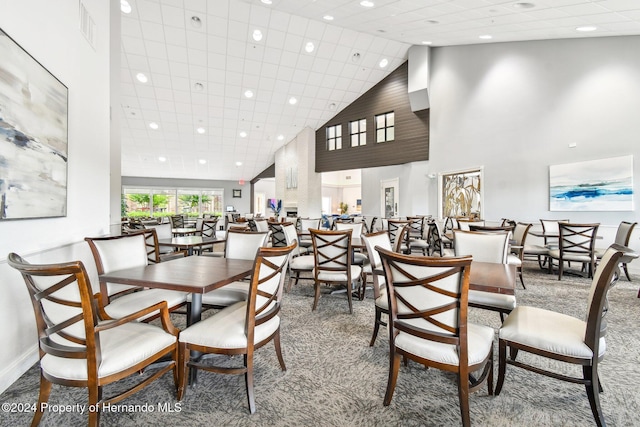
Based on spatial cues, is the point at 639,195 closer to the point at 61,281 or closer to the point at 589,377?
the point at 589,377

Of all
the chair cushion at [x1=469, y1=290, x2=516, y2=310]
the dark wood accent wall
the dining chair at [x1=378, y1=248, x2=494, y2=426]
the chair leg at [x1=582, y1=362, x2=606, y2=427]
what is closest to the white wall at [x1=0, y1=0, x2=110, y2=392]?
the dining chair at [x1=378, y1=248, x2=494, y2=426]

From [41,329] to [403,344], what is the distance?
1.88 m

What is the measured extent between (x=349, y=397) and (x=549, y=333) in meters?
1.22

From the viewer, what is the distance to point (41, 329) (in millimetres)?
1547

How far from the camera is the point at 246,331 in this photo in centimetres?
184

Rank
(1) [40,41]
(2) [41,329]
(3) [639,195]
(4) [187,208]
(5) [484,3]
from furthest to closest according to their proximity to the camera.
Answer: (4) [187,208] → (3) [639,195] → (5) [484,3] → (1) [40,41] → (2) [41,329]

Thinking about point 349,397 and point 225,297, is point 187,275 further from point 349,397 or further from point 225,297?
point 349,397

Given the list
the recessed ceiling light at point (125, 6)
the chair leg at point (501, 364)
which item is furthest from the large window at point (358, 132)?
the chair leg at point (501, 364)

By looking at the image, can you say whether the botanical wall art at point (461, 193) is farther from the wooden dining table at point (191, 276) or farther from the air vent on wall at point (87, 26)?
the air vent on wall at point (87, 26)

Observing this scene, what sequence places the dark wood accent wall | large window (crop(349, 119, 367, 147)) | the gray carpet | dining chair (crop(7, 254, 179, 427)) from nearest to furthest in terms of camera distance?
dining chair (crop(7, 254, 179, 427)) → the gray carpet → the dark wood accent wall → large window (crop(349, 119, 367, 147))

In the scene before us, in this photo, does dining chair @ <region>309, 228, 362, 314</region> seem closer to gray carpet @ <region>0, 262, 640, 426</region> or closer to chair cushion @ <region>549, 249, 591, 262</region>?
gray carpet @ <region>0, 262, 640, 426</region>

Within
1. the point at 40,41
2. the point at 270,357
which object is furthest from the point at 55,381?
the point at 40,41

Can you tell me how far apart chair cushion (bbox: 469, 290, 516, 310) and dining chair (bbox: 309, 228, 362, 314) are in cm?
135

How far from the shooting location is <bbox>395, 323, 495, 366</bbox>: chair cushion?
162cm
